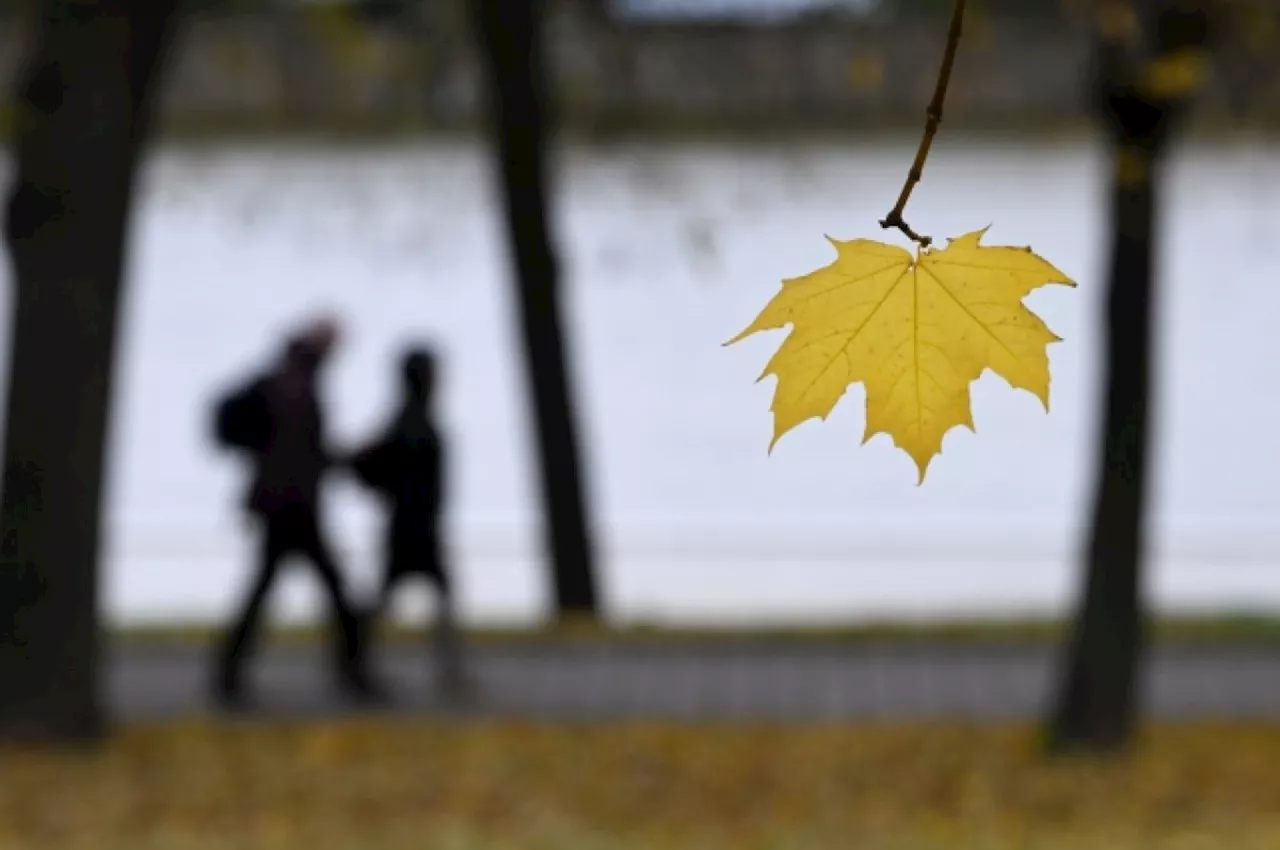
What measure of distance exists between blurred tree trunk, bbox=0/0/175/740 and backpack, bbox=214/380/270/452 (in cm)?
61

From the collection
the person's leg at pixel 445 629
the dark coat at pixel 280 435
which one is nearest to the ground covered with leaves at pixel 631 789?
the person's leg at pixel 445 629

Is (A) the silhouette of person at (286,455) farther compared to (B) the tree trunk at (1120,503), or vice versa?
(A) the silhouette of person at (286,455)

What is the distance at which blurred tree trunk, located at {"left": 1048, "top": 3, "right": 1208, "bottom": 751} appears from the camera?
21.2 feet

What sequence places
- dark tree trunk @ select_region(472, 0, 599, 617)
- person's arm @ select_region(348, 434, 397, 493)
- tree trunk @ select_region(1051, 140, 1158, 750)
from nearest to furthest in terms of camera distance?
tree trunk @ select_region(1051, 140, 1158, 750), person's arm @ select_region(348, 434, 397, 493), dark tree trunk @ select_region(472, 0, 599, 617)

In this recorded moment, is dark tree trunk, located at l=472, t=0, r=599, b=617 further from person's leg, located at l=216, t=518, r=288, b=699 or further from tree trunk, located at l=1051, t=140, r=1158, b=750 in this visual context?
tree trunk, located at l=1051, t=140, r=1158, b=750

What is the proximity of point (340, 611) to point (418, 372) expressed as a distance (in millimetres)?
975

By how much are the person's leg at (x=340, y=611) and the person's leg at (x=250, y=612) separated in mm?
106

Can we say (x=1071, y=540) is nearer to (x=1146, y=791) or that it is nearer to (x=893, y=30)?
(x=893, y=30)

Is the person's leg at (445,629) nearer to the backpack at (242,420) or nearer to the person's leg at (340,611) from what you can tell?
the person's leg at (340,611)

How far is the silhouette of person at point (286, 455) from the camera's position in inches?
303

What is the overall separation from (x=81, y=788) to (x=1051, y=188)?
24.9 ft

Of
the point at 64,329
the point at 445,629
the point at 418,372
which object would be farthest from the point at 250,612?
the point at 64,329

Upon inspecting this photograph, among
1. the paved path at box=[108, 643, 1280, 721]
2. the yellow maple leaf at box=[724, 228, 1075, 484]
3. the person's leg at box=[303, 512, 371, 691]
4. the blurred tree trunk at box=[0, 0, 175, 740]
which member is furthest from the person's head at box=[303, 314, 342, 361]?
the yellow maple leaf at box=[724, 228, 1075, 484]

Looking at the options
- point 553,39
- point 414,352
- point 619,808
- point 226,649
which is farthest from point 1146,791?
point 553,39
